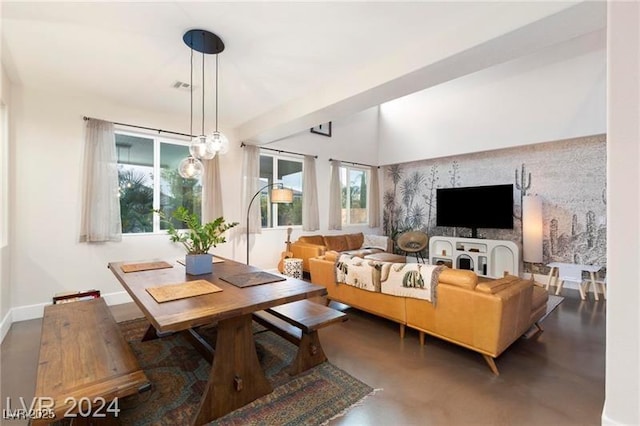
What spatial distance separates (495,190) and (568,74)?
2.10 m

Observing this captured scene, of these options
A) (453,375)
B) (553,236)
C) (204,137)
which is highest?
(204,137)

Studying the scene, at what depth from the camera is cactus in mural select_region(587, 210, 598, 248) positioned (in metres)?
4.63

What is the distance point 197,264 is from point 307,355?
3.96ft

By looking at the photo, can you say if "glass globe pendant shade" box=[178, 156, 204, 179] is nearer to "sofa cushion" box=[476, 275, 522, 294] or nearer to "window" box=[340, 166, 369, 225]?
"sofa cushion" box=[476, 275, 522, 294]

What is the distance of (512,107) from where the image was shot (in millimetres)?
5195

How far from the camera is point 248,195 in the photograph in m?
5.07

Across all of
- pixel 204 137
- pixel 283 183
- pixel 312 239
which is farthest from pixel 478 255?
pixel 204 137

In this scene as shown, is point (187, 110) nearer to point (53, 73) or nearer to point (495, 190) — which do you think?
point (53, 73)

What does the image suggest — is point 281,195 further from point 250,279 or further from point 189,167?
point 250,279

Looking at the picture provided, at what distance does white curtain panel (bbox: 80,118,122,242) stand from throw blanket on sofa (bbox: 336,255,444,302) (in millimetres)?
3078

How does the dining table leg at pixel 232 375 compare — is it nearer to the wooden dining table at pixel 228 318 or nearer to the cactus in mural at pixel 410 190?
the wooden dining table at pixel 228 318

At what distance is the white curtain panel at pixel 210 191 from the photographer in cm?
462

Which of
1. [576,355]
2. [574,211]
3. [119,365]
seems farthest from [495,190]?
[119,365]

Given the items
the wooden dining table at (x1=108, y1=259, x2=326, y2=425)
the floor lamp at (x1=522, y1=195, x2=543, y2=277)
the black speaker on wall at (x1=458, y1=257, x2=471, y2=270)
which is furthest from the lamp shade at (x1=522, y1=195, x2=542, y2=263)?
the wooden dining table at (x1=108, y1=259, x2=326, y2=425)
